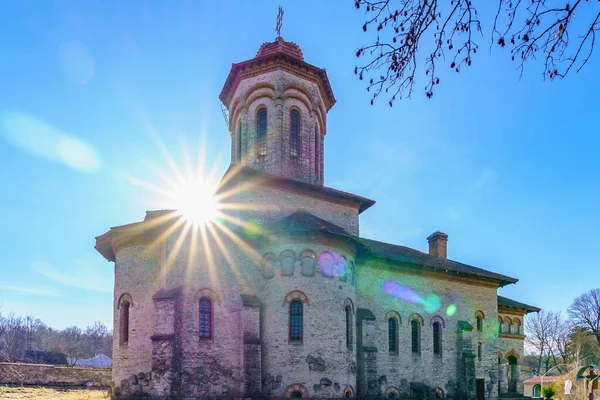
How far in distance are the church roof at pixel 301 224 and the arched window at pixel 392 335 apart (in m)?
5.19

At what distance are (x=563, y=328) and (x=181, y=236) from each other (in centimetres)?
5328

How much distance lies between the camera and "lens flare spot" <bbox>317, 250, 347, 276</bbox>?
18.3m

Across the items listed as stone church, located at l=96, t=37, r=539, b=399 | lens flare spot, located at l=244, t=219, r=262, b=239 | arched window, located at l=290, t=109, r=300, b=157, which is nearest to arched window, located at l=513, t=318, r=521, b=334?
stone church, located at l=96, t=37, r=539, b=399

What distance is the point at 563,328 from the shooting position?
5700cm

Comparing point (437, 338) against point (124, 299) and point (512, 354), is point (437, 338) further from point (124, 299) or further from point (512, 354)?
point (124, 299)

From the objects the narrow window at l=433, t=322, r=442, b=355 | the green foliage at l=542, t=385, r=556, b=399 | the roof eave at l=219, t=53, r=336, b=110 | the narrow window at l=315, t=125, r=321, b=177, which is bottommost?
the green foliage at l=542, t=385, r=556, b=399

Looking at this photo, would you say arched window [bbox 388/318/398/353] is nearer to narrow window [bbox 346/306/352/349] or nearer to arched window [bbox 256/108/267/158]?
narrow window [bbox 346/306/352/349]

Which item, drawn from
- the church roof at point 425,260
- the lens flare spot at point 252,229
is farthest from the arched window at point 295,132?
the church roof at point 425,260

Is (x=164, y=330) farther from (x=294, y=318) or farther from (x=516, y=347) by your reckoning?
(x=516, y=347)

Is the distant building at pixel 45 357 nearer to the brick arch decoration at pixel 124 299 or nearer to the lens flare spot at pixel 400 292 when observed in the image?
the brick arch decoration at pixel 124 299

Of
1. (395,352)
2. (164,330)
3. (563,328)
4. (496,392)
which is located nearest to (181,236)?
(164,330)

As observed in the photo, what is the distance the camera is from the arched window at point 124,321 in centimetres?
1861

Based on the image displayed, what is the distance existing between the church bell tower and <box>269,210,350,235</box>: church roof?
2278 mm

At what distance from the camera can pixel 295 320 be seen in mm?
17812
